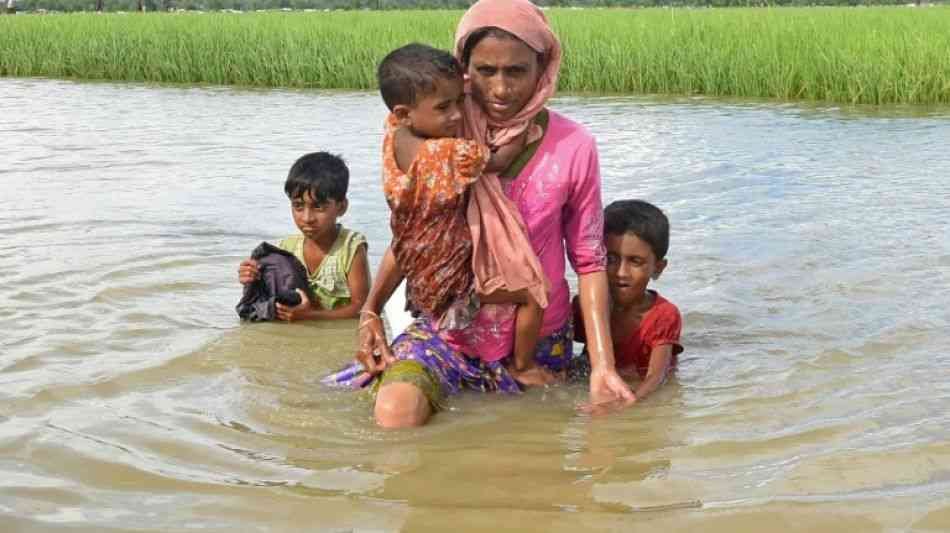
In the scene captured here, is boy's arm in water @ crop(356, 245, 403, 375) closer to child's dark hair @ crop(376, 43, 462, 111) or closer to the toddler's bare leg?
the toddler's bare leg

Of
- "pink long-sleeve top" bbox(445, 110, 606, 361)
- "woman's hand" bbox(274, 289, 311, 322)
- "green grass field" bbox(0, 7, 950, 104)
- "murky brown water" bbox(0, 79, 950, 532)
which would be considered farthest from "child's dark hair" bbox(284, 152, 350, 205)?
"green grass field" bbox(0, 7, 950, 104)

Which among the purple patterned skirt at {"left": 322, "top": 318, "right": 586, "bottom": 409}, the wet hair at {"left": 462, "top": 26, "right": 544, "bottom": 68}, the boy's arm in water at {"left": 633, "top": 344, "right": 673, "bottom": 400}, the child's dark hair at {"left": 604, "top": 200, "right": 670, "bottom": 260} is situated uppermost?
the wet hair at {"left": 462, "top": 26, "right": 544, "bottom": 68}

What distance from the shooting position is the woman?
9.95 ft

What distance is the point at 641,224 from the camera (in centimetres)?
353

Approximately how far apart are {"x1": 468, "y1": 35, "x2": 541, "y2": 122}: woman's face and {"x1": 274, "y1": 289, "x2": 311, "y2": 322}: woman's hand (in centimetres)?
151

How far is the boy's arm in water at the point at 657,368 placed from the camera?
344 centimetres

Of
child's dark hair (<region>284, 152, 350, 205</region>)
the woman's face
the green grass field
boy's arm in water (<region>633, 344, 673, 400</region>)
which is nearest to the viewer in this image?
the woman's face

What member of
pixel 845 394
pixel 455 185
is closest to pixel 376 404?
pixel 455 185

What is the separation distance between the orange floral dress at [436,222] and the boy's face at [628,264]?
0.56 meters

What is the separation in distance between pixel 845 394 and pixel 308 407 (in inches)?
58.1

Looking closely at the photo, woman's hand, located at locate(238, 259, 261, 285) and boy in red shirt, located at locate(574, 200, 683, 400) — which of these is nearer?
boy in red shirt, located at locate(574, 200, 683, 400)

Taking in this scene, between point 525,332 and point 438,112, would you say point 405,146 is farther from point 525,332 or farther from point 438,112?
point 525,332

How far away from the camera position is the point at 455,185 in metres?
2.99

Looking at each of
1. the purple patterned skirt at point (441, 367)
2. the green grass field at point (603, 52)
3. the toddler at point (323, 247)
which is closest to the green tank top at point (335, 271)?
the toddler at point (323, 247)
